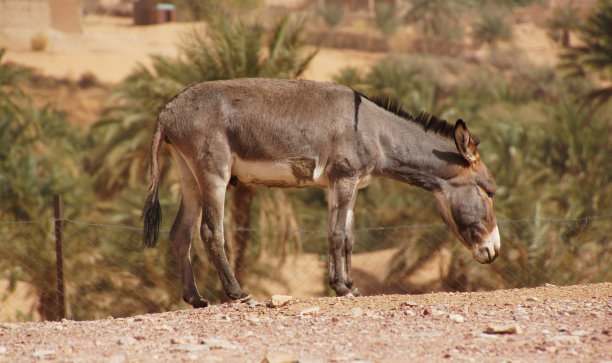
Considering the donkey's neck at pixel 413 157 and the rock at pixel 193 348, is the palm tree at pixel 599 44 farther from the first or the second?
the rock at pixel 193 348

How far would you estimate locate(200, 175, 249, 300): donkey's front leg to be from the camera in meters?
6.07

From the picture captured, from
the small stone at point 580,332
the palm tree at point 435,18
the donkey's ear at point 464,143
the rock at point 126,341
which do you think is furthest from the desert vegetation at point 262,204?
the palm tree at point 435,18

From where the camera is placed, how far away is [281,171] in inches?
247

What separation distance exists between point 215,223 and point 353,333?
1774 millimetres

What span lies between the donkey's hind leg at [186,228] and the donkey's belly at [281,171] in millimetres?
442

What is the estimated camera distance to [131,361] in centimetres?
433

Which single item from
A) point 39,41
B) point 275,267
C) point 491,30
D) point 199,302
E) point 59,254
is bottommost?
point 39,41

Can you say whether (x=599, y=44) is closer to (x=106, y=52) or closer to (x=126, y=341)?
(x=126, y=341)

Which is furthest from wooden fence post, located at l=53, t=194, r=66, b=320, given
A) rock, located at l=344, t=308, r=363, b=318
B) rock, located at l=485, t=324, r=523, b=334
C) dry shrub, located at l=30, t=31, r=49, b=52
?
dry shrub, located at l=30, t=31, r=49, b=52

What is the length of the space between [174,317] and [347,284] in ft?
5.50

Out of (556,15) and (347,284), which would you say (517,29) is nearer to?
(556,15)

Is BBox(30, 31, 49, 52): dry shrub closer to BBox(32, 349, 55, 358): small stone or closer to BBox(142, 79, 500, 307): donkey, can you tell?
BBox(142, 79, 500, 307): donkey

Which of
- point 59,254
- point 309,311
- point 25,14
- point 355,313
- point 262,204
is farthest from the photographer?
point 25,14

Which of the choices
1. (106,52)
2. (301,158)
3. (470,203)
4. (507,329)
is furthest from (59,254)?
(106,52)
